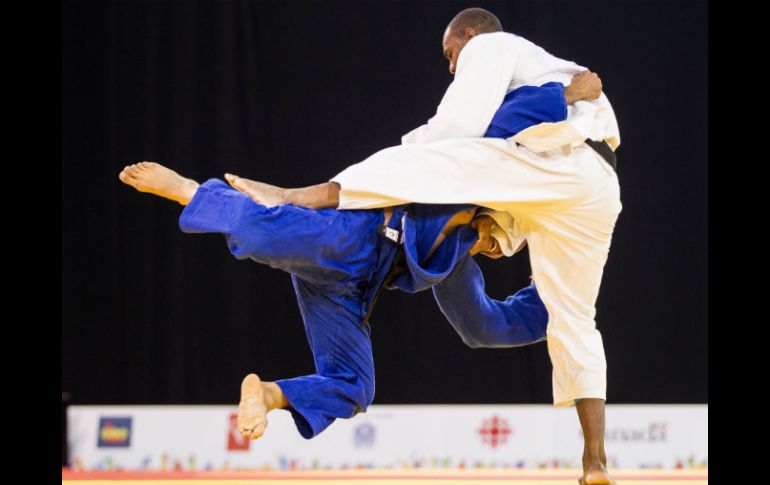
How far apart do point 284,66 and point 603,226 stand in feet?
7.13

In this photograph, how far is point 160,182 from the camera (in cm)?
228


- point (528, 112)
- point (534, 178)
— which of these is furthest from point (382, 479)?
point (528, 112)

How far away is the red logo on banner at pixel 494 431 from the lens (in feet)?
12.9

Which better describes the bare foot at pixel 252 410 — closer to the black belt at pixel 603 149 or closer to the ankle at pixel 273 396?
the ankle at pixel 273 396

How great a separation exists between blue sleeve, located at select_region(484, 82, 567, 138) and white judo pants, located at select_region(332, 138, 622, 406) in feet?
0.20

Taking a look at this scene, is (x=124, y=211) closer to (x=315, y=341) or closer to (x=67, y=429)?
(x=67, y=429)

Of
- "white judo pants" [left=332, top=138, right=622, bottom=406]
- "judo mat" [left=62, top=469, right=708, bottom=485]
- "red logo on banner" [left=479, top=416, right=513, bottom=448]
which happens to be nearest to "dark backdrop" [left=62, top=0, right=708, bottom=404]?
"red logo on banner" [left=479, top=416, right=513, bottom=448]

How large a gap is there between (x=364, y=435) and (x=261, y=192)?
1.96 metres

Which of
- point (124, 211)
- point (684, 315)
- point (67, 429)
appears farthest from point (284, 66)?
point (684, 315)

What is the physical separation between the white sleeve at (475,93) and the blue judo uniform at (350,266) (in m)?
0.07

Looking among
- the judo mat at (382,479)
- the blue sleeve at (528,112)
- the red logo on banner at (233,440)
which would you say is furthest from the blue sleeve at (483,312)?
the red logo on banner at (233,440)

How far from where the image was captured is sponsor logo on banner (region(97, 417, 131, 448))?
155 inches

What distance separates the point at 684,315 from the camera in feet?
13.4

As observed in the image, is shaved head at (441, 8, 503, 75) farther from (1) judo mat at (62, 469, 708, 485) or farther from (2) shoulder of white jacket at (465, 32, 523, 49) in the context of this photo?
(1) judo mat at (62, 469, 708, 485)
